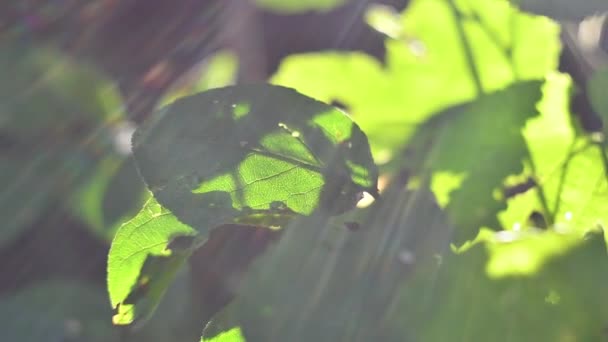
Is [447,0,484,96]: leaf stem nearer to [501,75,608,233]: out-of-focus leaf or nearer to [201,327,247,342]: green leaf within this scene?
[501,75,608,233]: out-of-focus leaf

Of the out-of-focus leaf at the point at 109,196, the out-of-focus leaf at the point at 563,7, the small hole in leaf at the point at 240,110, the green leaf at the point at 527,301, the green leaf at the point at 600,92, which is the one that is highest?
the small hole in leaf at the point at 240,110

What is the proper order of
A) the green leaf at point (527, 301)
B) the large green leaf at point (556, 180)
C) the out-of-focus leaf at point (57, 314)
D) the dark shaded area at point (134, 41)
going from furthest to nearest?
1. the dark shaded area at point (134, 41)
2. the out-of-focus leaf at point (57, 314)
3. the large green leaf at point (556, 180)
4. the green leaf at point (527, 301)

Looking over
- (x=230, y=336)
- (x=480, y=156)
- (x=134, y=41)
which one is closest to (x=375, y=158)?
(x=480, y=156)

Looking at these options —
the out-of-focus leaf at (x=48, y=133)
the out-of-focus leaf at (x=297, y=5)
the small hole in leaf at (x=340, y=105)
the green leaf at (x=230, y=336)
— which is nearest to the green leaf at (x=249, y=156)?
the green leaf at (x=230, y=336)

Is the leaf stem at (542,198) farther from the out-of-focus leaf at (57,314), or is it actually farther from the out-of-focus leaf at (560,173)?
the out-of-focus leaf at (57,314)

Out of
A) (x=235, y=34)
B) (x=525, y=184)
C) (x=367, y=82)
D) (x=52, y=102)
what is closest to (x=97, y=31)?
(x=52, y=102)

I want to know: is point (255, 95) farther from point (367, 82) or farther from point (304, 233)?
point (367, 82)
